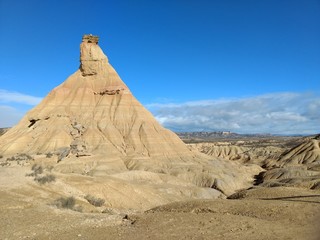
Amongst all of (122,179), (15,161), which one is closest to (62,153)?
(15,161)

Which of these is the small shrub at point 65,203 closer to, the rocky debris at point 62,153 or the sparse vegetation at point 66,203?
the sparse vegetation at point 66,203

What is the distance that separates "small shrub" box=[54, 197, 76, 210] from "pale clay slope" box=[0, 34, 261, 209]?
20.9 metres

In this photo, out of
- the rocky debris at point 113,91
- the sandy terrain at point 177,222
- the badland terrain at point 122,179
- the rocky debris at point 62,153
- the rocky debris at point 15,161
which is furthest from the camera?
the rocky debris at point 113,91

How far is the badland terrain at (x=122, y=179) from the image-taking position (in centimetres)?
1319

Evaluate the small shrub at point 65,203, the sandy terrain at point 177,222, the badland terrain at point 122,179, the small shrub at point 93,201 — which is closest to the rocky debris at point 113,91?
the badland terrain at point 122,179

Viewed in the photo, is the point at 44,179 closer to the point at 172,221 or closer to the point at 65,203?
the point at 65,203

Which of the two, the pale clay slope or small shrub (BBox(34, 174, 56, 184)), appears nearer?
small shrub (BBox(34, 174, 56, 184))

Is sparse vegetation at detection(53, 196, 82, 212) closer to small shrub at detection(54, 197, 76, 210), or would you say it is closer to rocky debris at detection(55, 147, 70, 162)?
small shrub at detection(54, 197, 76, 210)

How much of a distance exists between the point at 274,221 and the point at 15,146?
52.5 meters

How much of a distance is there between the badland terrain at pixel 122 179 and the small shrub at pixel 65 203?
52 millimetres

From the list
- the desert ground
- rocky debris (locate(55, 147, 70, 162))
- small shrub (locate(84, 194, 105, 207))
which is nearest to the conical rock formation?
rocky debris (locate(55, 147, 70, 162))

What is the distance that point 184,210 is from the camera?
A: 16.2 m

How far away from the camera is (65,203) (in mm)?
19219

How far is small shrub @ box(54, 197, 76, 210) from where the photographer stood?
18.7m
